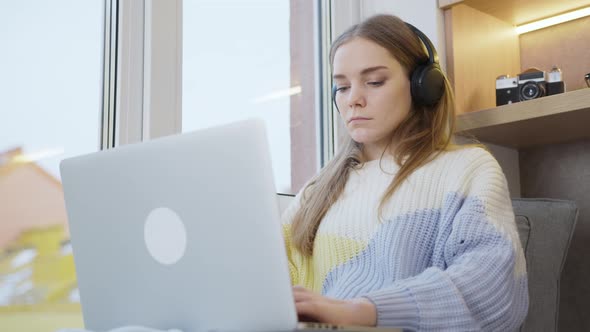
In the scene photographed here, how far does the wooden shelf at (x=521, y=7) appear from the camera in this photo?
180 cm

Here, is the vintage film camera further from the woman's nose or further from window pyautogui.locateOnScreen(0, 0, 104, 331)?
window pyautogui.locateOnScreen(0, 0, 104, 331)

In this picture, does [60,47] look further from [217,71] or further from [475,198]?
[475,198]

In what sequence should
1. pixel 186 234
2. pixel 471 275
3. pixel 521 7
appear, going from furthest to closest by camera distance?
pixel 521 7, pixel 471 275, pixel 186 234

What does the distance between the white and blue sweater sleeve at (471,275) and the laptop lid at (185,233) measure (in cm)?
20

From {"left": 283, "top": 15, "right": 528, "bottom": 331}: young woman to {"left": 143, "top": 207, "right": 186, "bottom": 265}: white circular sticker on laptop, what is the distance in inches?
6.4

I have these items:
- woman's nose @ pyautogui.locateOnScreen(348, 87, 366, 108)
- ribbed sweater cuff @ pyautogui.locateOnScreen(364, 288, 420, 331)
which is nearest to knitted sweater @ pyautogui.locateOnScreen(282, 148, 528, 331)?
ribbed sweater cuff @ pyautogui.locateOnScreen(364, 288, 420, 331)

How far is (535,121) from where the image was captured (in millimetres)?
1619

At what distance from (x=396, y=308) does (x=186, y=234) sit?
0.96 ft

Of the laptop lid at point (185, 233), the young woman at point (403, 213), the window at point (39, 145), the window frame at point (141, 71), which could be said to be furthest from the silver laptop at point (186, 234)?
the window frame at point (141, 71)

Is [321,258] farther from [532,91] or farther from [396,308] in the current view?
[532,91]

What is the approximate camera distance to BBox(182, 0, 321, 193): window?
168cm

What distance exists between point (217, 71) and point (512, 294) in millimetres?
971

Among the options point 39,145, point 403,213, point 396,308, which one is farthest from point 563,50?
point 39,145

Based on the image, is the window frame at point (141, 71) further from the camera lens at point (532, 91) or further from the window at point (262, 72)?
the camera lens at point (532, 91)
